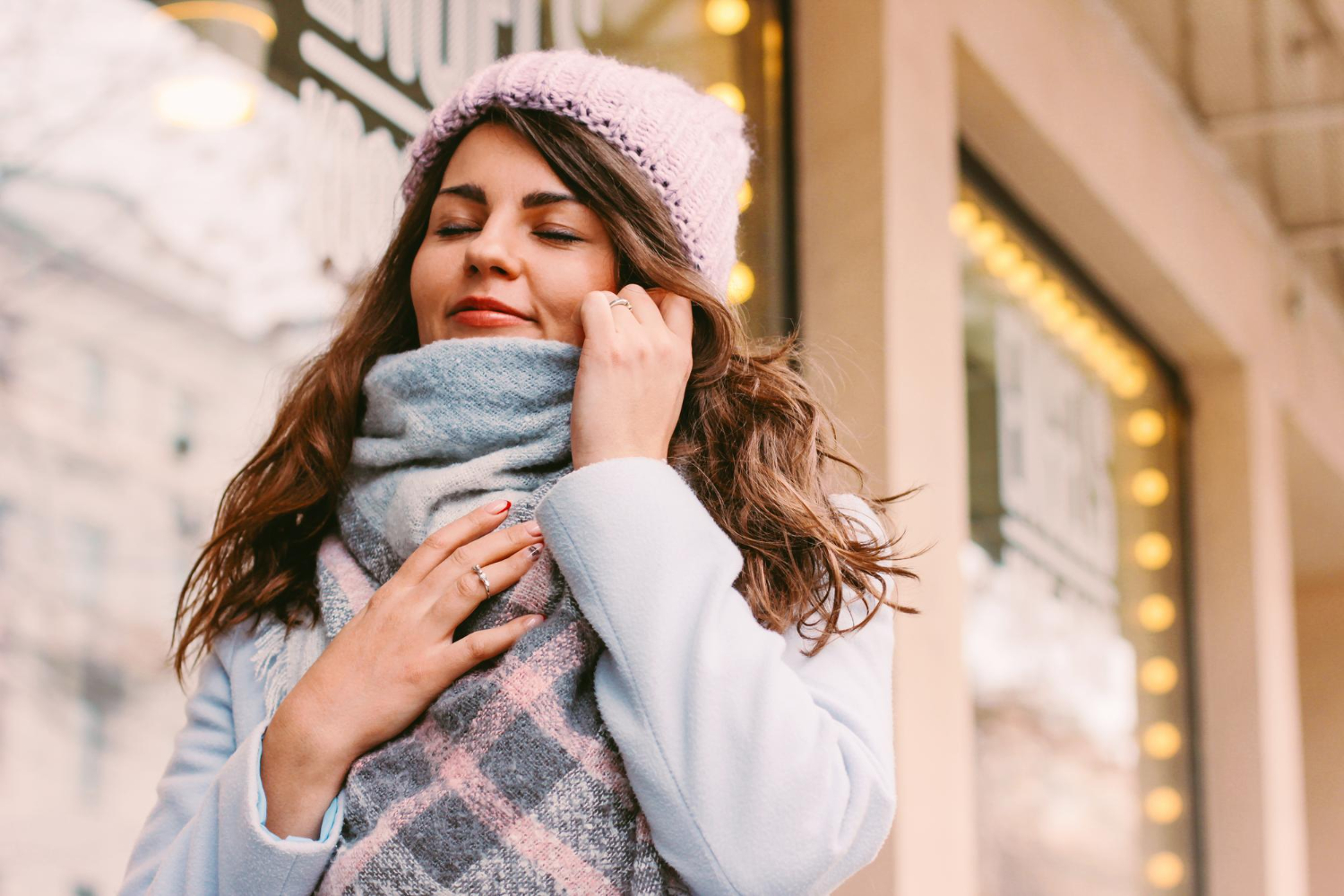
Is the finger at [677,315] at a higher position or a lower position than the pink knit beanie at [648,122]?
lower

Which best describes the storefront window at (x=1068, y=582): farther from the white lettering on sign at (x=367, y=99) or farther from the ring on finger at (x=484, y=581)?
the ring on finger at (x=484, y=581)

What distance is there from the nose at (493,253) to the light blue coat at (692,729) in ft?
0.68

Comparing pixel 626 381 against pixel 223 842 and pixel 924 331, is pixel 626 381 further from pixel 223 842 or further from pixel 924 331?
pixel 924 331

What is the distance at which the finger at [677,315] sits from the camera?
3.49ft

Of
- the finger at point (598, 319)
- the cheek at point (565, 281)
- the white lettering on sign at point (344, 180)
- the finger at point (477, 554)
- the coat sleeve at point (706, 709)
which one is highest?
the white lettering on sign at point (344, 180)

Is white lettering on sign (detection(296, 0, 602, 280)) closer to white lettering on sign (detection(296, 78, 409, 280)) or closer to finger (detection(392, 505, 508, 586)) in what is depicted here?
white lettering on sign (detection(296, 78, 409, 280))

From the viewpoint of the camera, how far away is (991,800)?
335 centimetres

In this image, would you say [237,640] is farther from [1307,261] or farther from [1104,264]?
[1307,261]

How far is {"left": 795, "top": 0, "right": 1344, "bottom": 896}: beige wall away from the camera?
2.41 m

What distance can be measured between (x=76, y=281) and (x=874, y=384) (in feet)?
4.32

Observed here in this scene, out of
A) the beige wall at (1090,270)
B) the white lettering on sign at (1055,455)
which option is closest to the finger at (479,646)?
the beige wall at (1090,270)

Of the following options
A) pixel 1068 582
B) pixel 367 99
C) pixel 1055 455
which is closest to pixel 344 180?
pixel 367 99

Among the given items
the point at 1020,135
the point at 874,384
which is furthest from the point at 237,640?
the point at 1020,135

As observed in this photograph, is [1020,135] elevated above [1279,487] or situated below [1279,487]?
above
